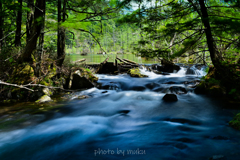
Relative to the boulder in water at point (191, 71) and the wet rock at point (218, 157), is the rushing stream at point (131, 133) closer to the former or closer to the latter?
the wet rock at point (218, 157)

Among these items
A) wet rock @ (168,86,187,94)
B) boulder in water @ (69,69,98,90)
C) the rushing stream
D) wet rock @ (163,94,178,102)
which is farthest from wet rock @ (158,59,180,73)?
boulder in water @ (69,69,98,90)

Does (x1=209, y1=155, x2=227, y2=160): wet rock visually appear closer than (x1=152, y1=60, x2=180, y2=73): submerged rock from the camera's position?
Yes

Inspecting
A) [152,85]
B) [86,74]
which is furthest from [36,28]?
[152,85]

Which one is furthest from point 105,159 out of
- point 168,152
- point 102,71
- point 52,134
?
point 102,71

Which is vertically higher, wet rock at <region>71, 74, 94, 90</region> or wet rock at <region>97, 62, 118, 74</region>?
wet rock at <region>97, 62, 118, 74</region>

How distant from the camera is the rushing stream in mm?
3443

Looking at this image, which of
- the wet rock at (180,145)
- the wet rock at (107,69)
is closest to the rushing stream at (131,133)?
the wet rock at (180,145)

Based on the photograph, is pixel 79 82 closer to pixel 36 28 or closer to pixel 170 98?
pixel 36 28

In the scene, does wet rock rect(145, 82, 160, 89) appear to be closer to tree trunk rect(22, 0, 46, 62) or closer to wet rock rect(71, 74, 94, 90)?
wet rock rect(71, 74, 94, 90)

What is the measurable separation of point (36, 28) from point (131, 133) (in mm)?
5824

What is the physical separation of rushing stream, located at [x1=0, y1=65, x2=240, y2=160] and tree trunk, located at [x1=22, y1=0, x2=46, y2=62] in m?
3.16

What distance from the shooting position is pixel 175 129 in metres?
4.70

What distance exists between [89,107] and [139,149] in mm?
4251

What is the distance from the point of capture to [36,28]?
6.44 metres
